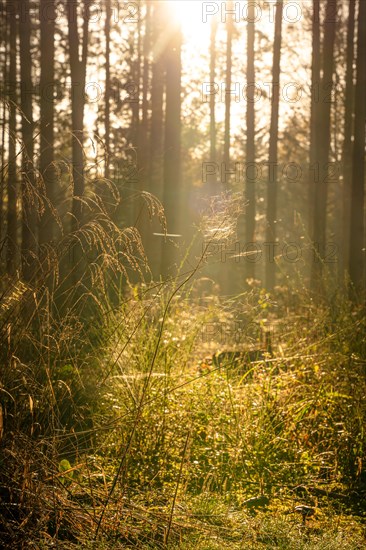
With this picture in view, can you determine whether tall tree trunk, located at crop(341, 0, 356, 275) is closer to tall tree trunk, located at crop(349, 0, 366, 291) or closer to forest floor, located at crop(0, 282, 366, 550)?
tall tree trunk, located at crop(349, 0, 366, 291)

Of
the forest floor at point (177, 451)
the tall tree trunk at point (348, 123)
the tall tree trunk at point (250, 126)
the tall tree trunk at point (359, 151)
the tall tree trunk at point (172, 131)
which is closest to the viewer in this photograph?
the forest floor at point (177, 451)

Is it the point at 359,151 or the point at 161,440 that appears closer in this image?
the point at 161,440

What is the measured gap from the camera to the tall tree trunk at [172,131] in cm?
1095

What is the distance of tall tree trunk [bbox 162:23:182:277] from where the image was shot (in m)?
10.9

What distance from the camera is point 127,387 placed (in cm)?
500

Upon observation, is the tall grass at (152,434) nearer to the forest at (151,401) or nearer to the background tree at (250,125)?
the forest at (151,401)

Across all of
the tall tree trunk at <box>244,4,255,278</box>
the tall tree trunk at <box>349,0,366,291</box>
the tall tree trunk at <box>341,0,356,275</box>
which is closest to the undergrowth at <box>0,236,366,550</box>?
the tall tree trunk at <box>349,0,366,291</box>

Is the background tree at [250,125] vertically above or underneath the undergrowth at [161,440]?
above

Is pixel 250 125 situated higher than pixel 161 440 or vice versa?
pixel 250 125

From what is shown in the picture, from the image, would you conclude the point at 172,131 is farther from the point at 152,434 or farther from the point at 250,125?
the point at 250,125

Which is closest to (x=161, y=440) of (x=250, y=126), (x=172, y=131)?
(x=172, y=131)

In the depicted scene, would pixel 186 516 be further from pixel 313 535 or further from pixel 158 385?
pixel 158 385

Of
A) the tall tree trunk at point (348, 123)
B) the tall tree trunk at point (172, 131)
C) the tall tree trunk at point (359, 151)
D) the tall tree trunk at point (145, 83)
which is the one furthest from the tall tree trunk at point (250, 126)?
the tall tree trunk at point (172, 131)

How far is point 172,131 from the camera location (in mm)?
11180
